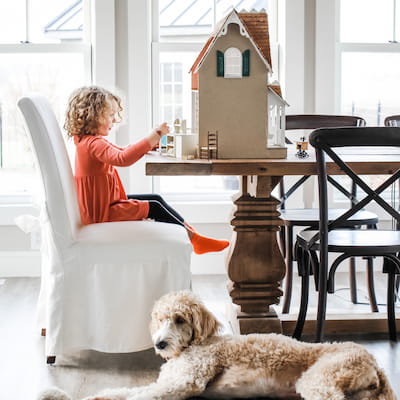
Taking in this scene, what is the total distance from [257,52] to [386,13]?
6.74 feet

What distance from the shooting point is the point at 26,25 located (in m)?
4.37

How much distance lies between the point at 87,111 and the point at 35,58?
146cm

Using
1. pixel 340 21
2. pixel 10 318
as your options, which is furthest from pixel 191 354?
pixel 340 21

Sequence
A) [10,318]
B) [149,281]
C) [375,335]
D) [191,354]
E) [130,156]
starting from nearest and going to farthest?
[191,354]
[149,281]
[130,156]
[375,335]
[10,318]

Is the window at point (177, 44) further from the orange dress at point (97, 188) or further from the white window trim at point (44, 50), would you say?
the orange dress at point (97, 188)

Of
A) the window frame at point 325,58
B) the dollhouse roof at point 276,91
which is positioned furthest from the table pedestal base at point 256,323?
the window frame at point 325,58

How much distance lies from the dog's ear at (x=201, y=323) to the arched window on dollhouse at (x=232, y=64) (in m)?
0.98

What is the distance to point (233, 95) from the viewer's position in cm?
282

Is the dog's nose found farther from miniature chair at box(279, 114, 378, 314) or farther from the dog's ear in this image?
miniature chair at box(279, 114, 378, 314)

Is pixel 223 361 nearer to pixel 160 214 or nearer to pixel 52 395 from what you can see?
pixel 52 395

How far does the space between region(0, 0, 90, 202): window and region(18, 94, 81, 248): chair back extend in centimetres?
165

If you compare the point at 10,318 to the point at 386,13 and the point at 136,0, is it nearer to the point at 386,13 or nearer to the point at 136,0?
the point at 136,0

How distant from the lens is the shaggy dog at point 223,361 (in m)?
2.18

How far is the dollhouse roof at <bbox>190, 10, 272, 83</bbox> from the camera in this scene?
280cm
